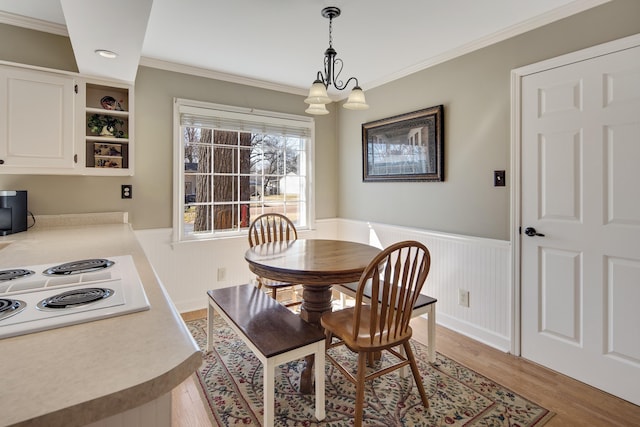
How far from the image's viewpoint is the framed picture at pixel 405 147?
296 cm

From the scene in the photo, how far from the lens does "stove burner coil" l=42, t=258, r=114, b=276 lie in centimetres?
124

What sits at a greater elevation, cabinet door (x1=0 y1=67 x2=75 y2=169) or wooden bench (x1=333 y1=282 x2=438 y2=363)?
cabinet door (x1=0 y1=67 x2=75 y2=169)

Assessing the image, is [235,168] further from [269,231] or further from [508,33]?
[508,33]

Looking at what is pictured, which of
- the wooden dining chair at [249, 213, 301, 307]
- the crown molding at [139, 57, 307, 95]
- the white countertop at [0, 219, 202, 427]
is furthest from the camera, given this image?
the crown molding at [139, 57, 307, 95]

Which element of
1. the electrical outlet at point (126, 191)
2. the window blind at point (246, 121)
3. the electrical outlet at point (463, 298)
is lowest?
the electrical outlet at point (463, 298)

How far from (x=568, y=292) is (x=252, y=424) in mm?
2145

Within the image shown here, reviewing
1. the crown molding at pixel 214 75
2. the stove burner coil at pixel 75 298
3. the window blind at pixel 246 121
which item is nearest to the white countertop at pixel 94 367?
the stove burner coil at pixel 75 298

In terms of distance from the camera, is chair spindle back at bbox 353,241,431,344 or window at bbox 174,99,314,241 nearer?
chair spindle back at bbox 353,241,431,344

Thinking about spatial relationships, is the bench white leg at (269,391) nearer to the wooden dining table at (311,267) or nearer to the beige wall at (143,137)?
the wooden dining table at (311,267)

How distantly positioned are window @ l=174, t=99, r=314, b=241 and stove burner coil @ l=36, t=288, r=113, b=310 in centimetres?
222

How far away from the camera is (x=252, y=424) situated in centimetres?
171

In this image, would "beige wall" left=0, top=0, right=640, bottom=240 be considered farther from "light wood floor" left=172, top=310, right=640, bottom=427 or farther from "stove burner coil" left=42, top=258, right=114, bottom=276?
"stove burner coil" left=42, top=258, right=114, bottom=276

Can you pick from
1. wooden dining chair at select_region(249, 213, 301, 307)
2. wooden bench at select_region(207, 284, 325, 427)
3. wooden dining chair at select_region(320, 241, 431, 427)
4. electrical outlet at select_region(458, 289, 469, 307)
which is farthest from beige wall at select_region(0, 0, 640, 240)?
wooden bench at select_region(207, 284, 325, 427)

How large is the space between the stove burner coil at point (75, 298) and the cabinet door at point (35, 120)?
177cm
